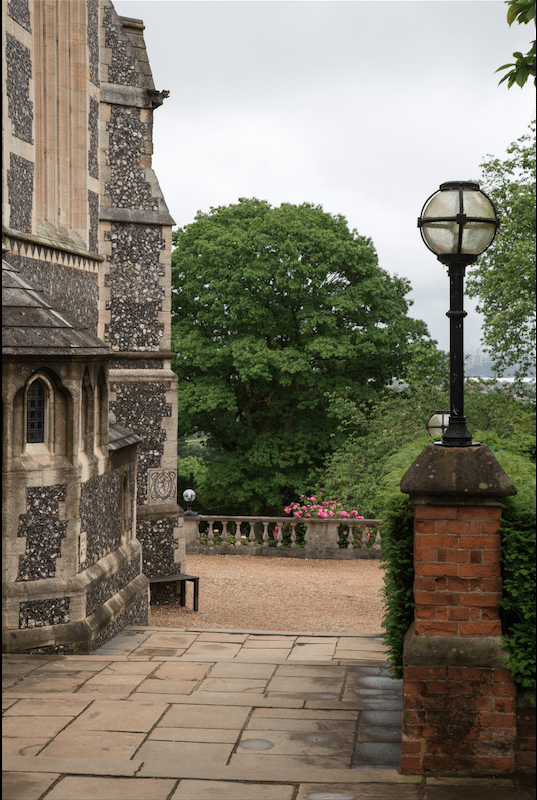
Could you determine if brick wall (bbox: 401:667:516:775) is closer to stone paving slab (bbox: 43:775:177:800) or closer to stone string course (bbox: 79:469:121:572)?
stone paving slab (bbox: 43:775:177:800)

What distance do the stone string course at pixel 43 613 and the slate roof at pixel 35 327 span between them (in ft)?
7.94

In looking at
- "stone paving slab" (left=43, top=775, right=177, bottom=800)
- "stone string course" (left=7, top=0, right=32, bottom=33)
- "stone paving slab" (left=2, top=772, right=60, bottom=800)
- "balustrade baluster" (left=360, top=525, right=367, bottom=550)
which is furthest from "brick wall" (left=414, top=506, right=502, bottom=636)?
"balustrade baluster" (left=360, top=525, right=367, bottom=550)

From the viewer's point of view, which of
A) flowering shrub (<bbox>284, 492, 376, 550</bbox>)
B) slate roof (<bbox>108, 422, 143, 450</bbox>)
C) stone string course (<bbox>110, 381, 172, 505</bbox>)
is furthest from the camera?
flowering shrub (<bbox>284, 492, 376, 550</bbox>)

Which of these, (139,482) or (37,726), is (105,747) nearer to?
(37,726)

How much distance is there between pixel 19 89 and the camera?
32.1 ft

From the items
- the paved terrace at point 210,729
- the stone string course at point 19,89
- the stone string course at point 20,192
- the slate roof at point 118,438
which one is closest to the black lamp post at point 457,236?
the paved terrace at point 210,729

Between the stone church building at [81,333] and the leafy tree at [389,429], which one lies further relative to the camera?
the leafy tree at [389,429]

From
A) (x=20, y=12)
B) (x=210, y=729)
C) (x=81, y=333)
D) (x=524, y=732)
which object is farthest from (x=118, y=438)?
(x=524, y=732)

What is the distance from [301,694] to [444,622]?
2067mm

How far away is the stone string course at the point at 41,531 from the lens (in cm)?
796

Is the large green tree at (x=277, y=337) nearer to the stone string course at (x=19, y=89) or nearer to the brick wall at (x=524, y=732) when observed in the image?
the stone string course at (x=19, y=89)

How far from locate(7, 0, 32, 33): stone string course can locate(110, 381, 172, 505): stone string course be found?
18.0ft

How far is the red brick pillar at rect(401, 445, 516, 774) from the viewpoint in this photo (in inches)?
179

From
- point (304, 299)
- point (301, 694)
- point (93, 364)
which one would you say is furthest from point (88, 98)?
point (304, 299)
